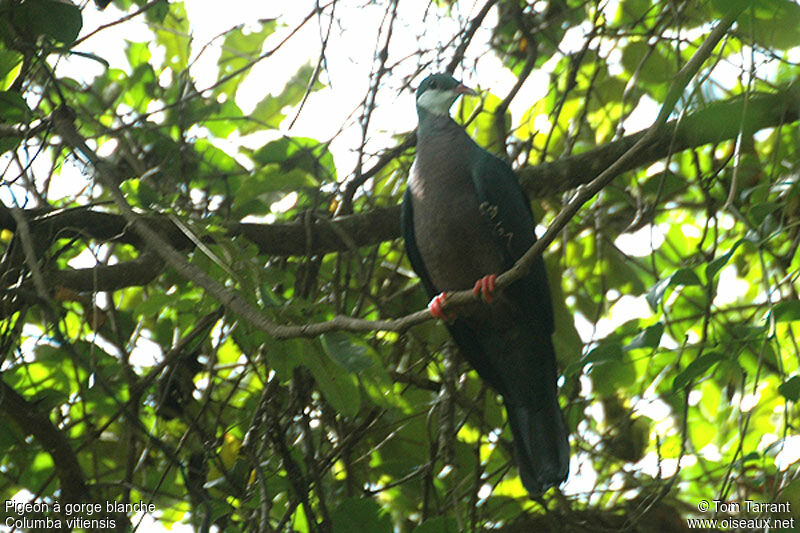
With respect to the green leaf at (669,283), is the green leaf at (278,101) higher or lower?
higher

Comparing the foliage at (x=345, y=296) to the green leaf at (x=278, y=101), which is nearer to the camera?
the foliage at (x=345, y=296)

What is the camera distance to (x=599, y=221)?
3.69 meters

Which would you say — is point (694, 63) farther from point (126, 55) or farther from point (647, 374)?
point (126, 55)

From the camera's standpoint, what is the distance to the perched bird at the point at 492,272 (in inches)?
122

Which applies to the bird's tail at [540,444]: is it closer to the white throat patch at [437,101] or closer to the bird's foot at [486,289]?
the bird's foot at [486,289]

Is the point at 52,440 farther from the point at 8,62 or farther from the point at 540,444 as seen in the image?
the point at 540,444

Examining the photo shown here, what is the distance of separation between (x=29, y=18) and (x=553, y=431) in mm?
2304

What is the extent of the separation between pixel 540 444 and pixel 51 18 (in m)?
2.23

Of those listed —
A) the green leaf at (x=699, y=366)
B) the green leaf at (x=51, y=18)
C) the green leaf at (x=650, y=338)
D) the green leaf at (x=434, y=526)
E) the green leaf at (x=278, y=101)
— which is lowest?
the green leaf at (x=434, y=526)

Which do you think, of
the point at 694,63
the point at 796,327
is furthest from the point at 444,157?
the point at 796,327

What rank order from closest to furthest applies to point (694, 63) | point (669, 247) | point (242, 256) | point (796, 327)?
point (694, 63) < point (242, 256) < point (796, 327) < point (669, 247)

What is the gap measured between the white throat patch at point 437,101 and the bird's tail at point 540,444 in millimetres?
1250

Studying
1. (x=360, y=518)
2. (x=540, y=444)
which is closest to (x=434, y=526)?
(x=360, y=518)

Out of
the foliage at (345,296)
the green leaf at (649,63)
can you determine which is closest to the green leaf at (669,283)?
the foliage at (345,296)
